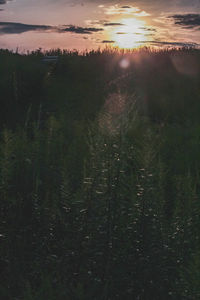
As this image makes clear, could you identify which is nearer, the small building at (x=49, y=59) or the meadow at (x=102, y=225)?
the meadow at (x=102, y=225)

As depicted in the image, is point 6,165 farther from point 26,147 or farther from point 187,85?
point 187,85

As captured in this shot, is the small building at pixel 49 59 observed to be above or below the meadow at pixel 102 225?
below

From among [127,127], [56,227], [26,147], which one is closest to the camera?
[127,127]

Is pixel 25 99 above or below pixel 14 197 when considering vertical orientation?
below

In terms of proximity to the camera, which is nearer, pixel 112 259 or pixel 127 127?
pixel 127 127

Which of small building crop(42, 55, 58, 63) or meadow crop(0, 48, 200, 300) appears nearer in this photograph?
meadow crop(0, 48, 200, 300)

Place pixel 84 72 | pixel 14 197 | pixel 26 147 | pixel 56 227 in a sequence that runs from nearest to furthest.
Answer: pixel 56 227
pixel 14 197
pixel 26 147
pixel 84 72

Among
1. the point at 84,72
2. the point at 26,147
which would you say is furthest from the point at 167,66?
the point at 26,147

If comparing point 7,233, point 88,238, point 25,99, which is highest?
point 88,238

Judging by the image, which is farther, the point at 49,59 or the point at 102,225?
the point at 49,59

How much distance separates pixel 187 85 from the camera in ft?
26.8

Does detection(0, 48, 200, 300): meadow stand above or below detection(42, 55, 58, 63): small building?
above

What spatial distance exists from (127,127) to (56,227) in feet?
3.39

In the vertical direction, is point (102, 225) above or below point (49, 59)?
above
